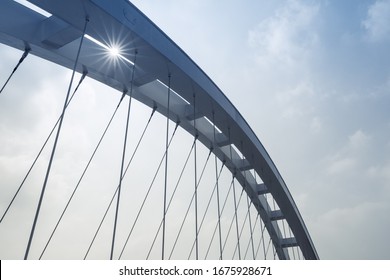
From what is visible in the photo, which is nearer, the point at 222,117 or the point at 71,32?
the point at 71,32

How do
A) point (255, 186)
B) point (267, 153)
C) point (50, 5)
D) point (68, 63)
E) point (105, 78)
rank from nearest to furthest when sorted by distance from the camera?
point (50, 5)
point (68, 63)
point (105, 78)
point (267, 153)
point (255, 186)

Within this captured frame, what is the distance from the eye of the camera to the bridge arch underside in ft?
21.8

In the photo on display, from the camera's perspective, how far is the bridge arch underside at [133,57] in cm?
664

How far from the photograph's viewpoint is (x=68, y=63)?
816cm

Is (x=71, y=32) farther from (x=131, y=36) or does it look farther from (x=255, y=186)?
(x=255, y=186)

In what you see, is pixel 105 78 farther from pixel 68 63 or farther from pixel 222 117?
pixel 222 117

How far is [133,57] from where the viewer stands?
8000 millimetres
